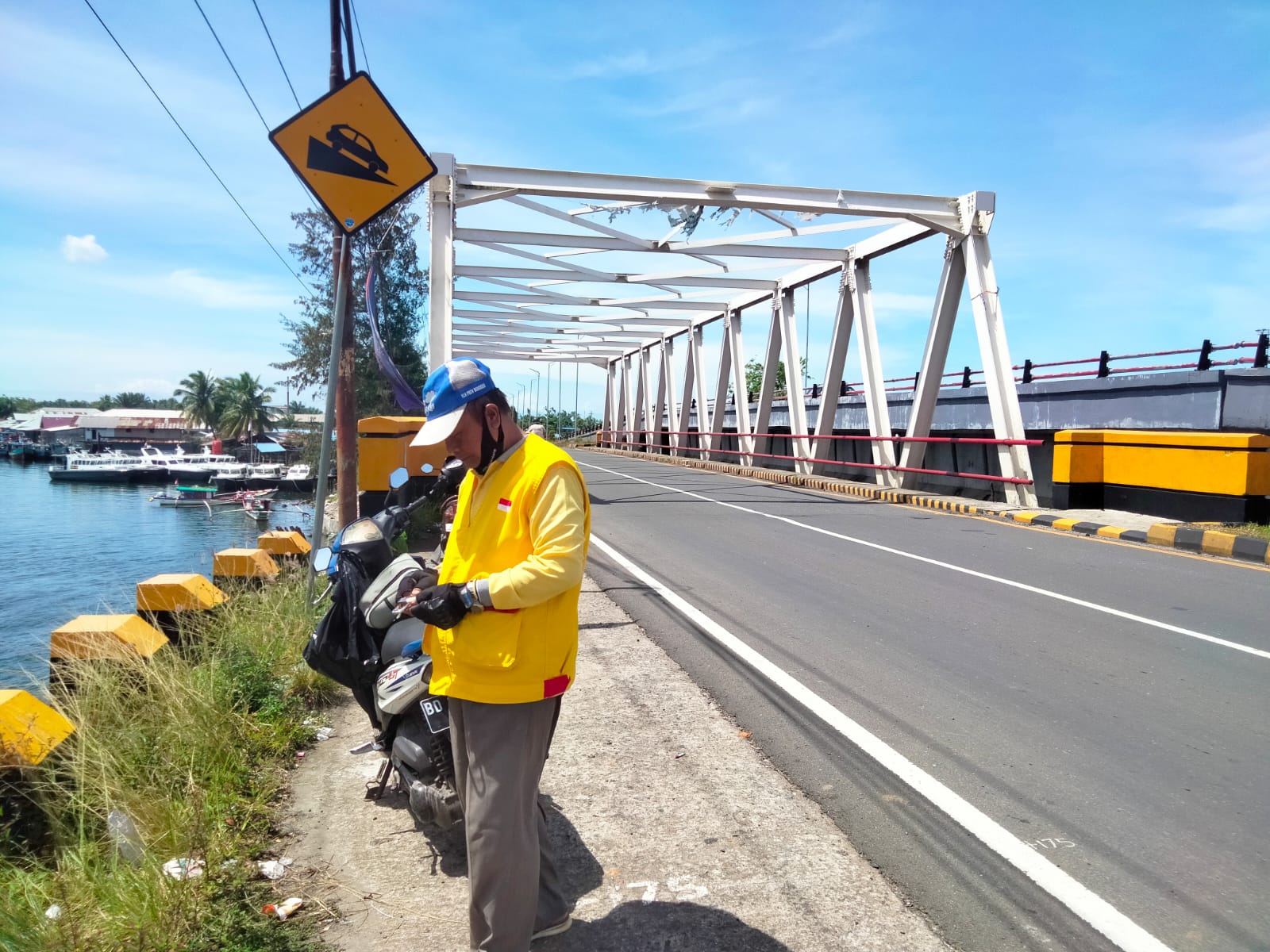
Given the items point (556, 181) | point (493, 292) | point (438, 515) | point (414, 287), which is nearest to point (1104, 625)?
point (438, 515)

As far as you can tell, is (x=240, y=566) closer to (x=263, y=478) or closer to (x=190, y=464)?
(x=263, y=478)

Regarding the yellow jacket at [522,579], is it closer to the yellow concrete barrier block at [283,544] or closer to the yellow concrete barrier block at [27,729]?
the yellow concrete barrier block at [27,729]

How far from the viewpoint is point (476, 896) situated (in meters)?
2.34

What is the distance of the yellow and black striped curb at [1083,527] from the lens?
32.0 ft

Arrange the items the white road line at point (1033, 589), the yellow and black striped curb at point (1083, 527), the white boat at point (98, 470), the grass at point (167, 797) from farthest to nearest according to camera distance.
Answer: the white boat at point (98, 470), the yellow and black striped curb at point (1083, 527), the white road line at point (1033, 589), the grass at point (167, 797)

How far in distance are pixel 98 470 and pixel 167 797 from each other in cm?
6988

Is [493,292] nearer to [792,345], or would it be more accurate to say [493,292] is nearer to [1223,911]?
[792,345]

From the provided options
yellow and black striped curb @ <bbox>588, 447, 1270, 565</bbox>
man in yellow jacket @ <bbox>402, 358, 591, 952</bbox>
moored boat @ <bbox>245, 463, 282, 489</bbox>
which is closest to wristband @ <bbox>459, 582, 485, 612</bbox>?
man in yellow jacket @ <bbox>402, 358, 591, 952</bbox>

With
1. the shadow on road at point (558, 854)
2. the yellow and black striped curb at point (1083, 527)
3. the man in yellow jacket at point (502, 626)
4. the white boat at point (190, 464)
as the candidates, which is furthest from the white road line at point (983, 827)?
the white boat at point (190, 464)

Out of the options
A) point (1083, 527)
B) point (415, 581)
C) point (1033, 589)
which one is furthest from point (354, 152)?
point (1083, 527)

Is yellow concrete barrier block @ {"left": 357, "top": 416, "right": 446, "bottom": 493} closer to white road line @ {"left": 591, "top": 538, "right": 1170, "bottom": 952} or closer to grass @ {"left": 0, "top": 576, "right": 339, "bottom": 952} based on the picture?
grass @ {"left": 0, "top": 576, "right": 339, "bottom": 952}

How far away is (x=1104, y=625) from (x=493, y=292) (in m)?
22.7

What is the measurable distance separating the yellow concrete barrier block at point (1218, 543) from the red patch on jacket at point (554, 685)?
34.0 ft

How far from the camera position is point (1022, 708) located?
4.54 metres
